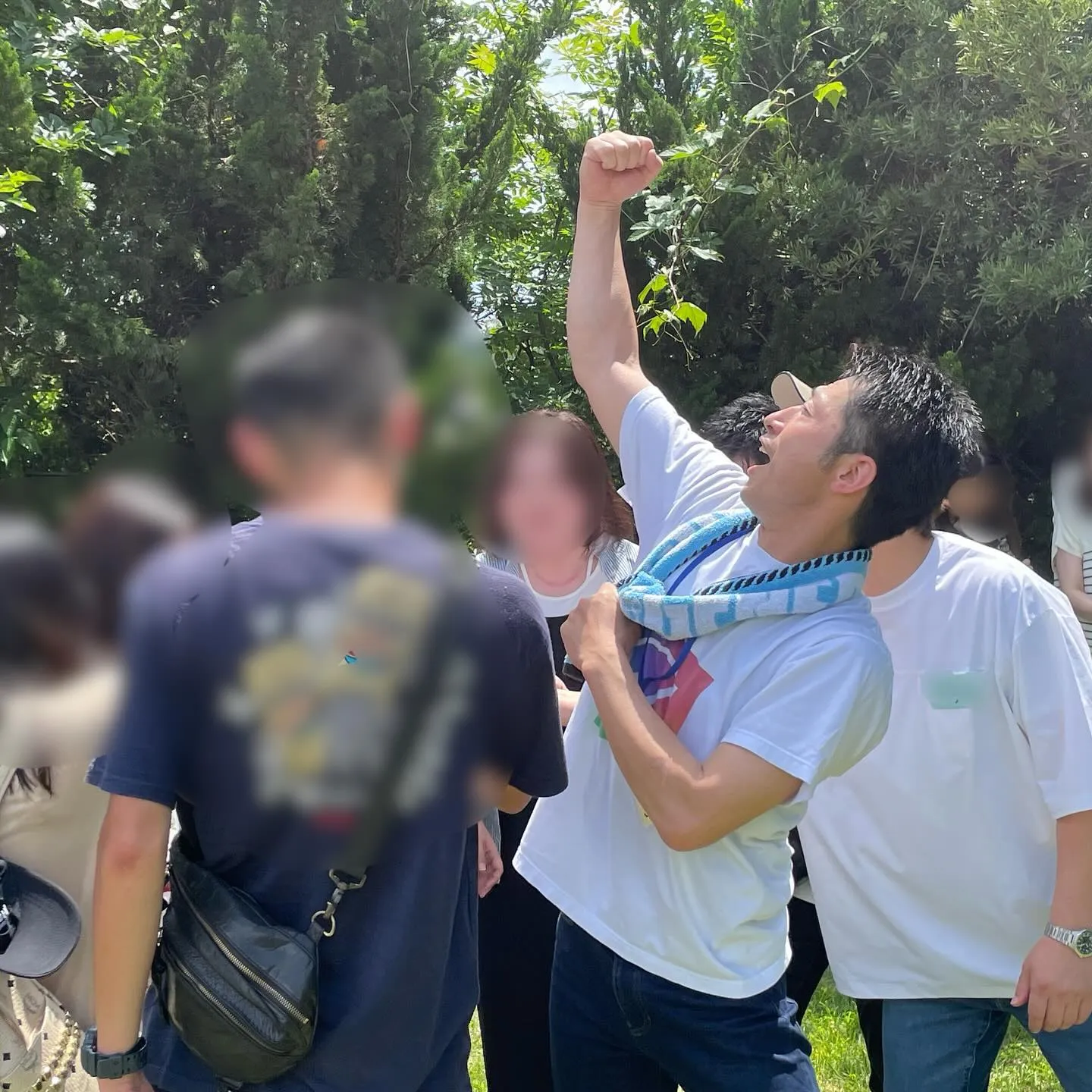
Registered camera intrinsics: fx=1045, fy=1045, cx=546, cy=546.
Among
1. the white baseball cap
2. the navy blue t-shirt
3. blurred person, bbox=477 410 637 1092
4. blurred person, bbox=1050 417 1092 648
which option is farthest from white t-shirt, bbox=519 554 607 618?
blurred person, bbox=1050 417 1092 648

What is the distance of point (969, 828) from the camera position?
1858 mm

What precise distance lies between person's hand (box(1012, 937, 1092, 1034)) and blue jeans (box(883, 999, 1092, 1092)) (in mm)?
115

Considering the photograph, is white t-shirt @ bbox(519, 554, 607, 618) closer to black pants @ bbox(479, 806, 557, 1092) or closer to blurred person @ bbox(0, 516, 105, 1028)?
black pants @ bbox(479, 806, 557, 1092)

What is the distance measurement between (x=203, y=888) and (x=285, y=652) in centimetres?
36

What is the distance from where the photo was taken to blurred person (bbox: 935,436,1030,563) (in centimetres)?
353

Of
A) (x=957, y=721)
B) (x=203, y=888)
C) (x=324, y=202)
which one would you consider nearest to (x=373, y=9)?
(x=324, y=202)

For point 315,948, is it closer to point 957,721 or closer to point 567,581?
point 957,721

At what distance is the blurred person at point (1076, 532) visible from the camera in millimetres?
3840

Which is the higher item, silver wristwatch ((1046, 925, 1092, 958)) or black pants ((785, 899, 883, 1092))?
silver wristwatch ((1046, 925, 1092, 958))

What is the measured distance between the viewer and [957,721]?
184cm

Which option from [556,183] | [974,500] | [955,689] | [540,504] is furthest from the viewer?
[556,183]

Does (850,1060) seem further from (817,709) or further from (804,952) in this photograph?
(817,709)

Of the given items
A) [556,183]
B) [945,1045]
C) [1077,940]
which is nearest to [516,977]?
[945,1045]

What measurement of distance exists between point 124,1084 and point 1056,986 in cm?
141
